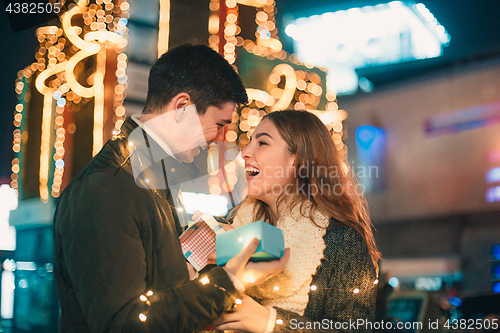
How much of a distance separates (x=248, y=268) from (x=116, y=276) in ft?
1.69

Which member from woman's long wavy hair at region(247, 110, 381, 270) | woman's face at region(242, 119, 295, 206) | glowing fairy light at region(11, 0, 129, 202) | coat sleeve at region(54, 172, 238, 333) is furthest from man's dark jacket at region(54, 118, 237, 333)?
glowing fairy light at region(11, 0, 129, 202)

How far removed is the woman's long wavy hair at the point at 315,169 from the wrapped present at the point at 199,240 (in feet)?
2.26

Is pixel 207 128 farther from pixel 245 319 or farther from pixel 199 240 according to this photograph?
pixel 245 319

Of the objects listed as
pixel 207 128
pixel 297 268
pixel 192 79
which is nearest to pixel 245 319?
pixel 297 268

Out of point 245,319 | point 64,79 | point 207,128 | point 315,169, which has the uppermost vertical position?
point 64,79

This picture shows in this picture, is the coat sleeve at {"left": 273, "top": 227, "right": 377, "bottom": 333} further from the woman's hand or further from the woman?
the woman's hand

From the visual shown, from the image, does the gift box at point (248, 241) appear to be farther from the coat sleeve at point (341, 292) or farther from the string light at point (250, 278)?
the coat sleeve at point (341, 292)

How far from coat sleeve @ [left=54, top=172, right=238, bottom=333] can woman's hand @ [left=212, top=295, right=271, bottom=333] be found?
0.22 meters

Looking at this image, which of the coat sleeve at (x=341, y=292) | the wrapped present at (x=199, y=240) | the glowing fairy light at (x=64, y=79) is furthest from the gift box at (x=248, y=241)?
the glowing fairy light at (x=64, y=79)

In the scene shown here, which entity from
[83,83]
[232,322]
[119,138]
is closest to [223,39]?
[83,83]

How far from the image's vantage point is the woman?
2.02m

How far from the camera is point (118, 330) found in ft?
4.44

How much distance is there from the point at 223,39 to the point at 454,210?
25.0 ft

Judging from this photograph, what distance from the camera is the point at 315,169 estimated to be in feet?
8.22
